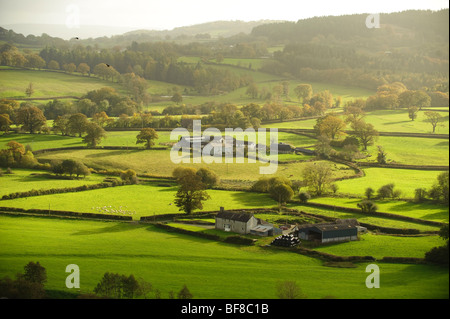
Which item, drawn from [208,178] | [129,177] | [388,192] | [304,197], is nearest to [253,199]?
[304,197]

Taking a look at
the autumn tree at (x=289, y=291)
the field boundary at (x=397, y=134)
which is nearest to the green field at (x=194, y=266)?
the autumn tree at (x=289, y=291)

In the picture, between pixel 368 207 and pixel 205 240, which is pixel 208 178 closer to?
pixel 205 240

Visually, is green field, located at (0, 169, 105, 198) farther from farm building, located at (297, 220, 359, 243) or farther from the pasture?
farm building, located at (297, 220, 359, 243)

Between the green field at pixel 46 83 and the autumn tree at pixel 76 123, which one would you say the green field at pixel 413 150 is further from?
the green field at pixel 46 83

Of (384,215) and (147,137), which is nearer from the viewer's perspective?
(384,215)

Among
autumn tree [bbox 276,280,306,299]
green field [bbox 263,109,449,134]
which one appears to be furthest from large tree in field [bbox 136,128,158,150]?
autumn tree [bbox 276,280,306,299]
